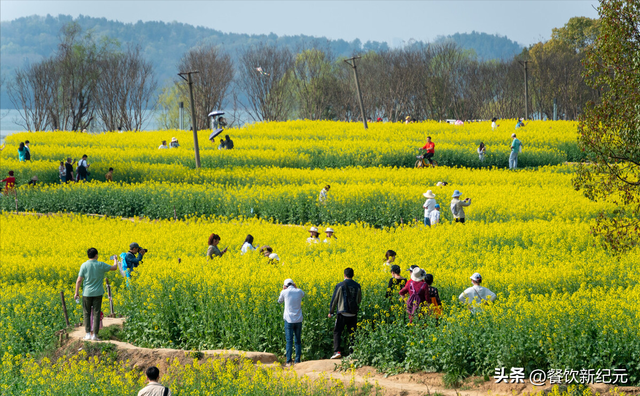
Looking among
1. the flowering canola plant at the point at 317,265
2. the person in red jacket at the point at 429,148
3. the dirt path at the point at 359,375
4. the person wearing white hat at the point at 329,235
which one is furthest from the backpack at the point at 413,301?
the person in red jacket at the point at 429,148

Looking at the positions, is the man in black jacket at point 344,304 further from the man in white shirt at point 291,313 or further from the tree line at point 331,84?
the tree line at point 331,84

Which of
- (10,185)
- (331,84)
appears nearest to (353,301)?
(10,185)

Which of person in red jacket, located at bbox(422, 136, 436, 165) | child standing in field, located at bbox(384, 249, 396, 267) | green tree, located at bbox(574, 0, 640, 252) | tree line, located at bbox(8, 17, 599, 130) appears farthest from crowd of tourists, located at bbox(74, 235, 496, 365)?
tree line, located at bbox(8, 17, 599, 130)

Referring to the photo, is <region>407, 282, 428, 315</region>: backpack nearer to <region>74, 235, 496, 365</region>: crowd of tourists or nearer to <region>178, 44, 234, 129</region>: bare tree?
<region>74, 235, 496, 365</region>: crowd of tourists

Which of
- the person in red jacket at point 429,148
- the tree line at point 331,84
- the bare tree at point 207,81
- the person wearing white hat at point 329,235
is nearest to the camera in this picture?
the person wearing white hat at point 329,235

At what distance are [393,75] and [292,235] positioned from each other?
74265 millimetres

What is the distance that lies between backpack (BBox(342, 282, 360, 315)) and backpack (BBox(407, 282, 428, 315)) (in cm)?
100

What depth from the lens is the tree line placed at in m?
86.4

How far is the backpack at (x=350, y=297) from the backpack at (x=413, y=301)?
1.00m

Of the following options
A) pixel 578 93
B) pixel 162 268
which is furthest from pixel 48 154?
pixel 578 93

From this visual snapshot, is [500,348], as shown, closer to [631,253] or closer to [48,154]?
[631,253]

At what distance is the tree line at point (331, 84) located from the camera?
8638cm

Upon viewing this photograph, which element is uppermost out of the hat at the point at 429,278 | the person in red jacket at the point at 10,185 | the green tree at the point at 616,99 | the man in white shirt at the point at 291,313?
the green tree at the point at 616,99

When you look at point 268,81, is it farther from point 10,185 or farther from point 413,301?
point 413,301
